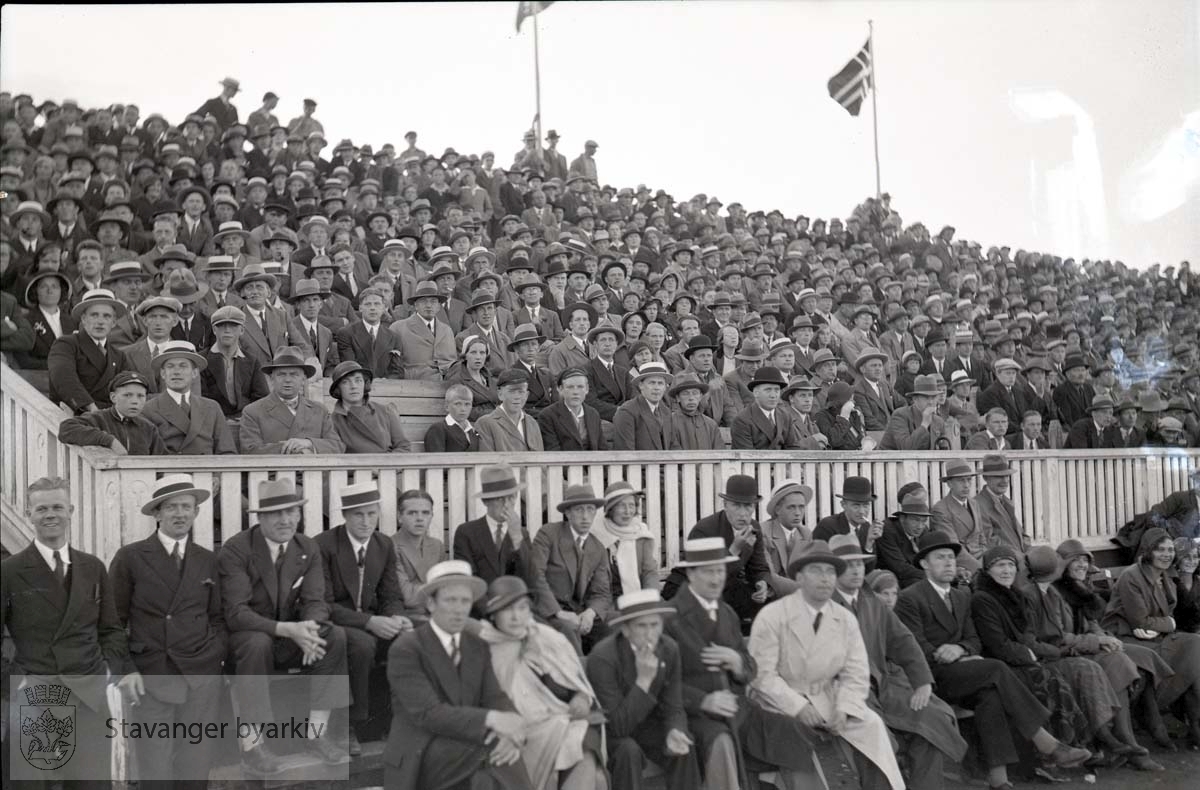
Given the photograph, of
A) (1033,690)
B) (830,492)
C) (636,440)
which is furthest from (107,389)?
(1033,690)

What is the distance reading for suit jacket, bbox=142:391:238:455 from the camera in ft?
23.6

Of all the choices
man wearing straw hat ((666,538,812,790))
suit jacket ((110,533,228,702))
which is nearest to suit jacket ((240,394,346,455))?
suit jacket ((110,533,228,702))

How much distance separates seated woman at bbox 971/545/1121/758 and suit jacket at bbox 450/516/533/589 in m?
3.31

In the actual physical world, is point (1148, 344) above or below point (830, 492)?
above

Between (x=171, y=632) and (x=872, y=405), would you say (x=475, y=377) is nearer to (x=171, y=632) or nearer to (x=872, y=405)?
(x=171, y=632)

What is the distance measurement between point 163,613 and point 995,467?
687cm

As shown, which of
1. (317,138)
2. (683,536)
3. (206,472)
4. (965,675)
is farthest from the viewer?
(317,138)

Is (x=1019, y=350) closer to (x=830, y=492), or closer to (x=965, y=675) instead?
(x=830, y=492)

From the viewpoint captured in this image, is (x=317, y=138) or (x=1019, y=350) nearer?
(x=1019, y=350)

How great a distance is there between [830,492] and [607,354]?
2533 millimetres

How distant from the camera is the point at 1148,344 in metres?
14.9

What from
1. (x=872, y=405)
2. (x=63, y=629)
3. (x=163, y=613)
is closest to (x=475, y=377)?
(x=163, y=613)

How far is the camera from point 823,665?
682 centimetres

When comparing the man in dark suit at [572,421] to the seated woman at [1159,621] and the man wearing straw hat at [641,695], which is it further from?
the seated woman at [1159,621]
